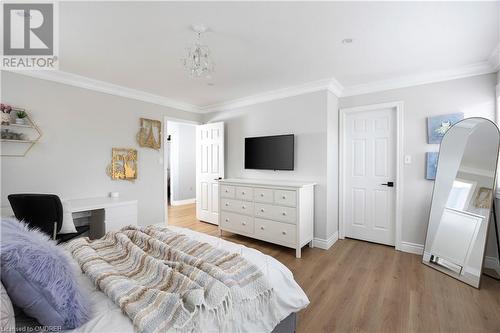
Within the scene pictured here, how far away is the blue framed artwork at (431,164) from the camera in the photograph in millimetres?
2945

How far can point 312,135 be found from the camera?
3.44 metres

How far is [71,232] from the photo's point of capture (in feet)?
8.38

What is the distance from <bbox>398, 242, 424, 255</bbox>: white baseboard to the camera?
308 cm

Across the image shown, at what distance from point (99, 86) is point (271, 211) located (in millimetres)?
3124

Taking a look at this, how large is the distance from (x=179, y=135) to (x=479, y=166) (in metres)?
6.33

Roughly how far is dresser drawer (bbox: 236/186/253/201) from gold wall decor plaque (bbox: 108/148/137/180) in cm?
175

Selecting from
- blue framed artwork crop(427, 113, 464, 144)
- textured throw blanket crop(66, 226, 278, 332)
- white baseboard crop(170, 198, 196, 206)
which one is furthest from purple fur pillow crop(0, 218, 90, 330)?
white baseboard crop(170, 198, 196, 206)

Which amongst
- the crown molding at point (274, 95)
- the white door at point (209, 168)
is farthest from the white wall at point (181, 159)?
the crown molding at point (274, 95)

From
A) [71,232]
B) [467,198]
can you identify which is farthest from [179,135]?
[467,198]

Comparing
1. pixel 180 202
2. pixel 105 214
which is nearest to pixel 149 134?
pixel 105 214

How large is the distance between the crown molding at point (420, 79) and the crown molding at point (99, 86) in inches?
123

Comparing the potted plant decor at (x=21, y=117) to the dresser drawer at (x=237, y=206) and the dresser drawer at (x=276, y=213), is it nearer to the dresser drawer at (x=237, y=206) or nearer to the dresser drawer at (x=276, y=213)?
the dresser drawer at (x=237, y=206)

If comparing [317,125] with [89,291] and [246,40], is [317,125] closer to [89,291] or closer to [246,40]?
[246,40]

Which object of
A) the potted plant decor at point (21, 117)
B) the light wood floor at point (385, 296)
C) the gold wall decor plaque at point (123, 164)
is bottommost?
the light wood floor at point (385, 296)
